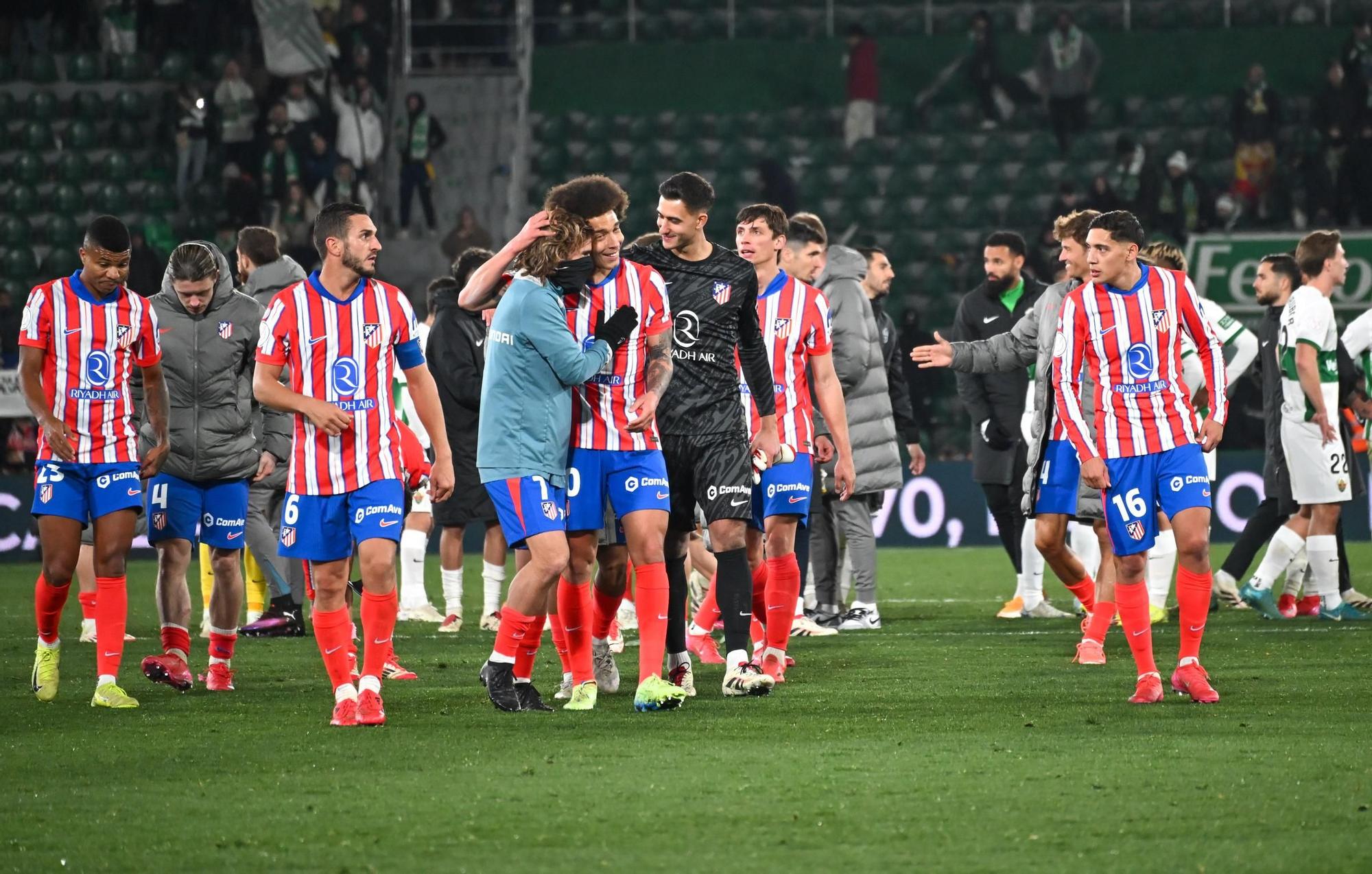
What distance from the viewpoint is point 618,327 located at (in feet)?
22.4

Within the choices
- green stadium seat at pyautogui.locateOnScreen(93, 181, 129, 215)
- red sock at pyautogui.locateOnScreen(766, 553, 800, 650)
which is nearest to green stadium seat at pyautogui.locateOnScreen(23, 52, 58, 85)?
green stadium seat at pyautogui.locateOnScreen(93, 181, 129, 215)

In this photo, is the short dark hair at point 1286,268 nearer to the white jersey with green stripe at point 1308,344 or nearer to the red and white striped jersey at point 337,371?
the white jersey with green stripe at point 1308,344

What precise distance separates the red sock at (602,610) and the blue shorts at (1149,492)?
1958 millimetres

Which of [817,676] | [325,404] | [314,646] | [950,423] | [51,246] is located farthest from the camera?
[51,246]

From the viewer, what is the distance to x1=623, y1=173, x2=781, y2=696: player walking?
733cm

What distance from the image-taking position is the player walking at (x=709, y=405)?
733 cm

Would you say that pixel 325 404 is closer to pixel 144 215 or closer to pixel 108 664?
pixel 108 664

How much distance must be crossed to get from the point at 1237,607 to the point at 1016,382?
202cm

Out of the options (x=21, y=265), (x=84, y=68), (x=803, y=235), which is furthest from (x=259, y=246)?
(x=84, y=68)

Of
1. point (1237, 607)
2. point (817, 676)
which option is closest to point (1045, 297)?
point (817, 676)

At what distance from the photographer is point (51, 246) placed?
2238 centimetres

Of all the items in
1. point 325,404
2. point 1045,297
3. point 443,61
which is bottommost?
point 325,404

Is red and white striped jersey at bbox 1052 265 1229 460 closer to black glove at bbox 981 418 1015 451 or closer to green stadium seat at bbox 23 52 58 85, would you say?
black glove at bbox 981 418 1015 451

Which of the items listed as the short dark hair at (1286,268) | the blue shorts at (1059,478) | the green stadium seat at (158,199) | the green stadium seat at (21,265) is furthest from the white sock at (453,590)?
the green stadium seat at (158,199)
